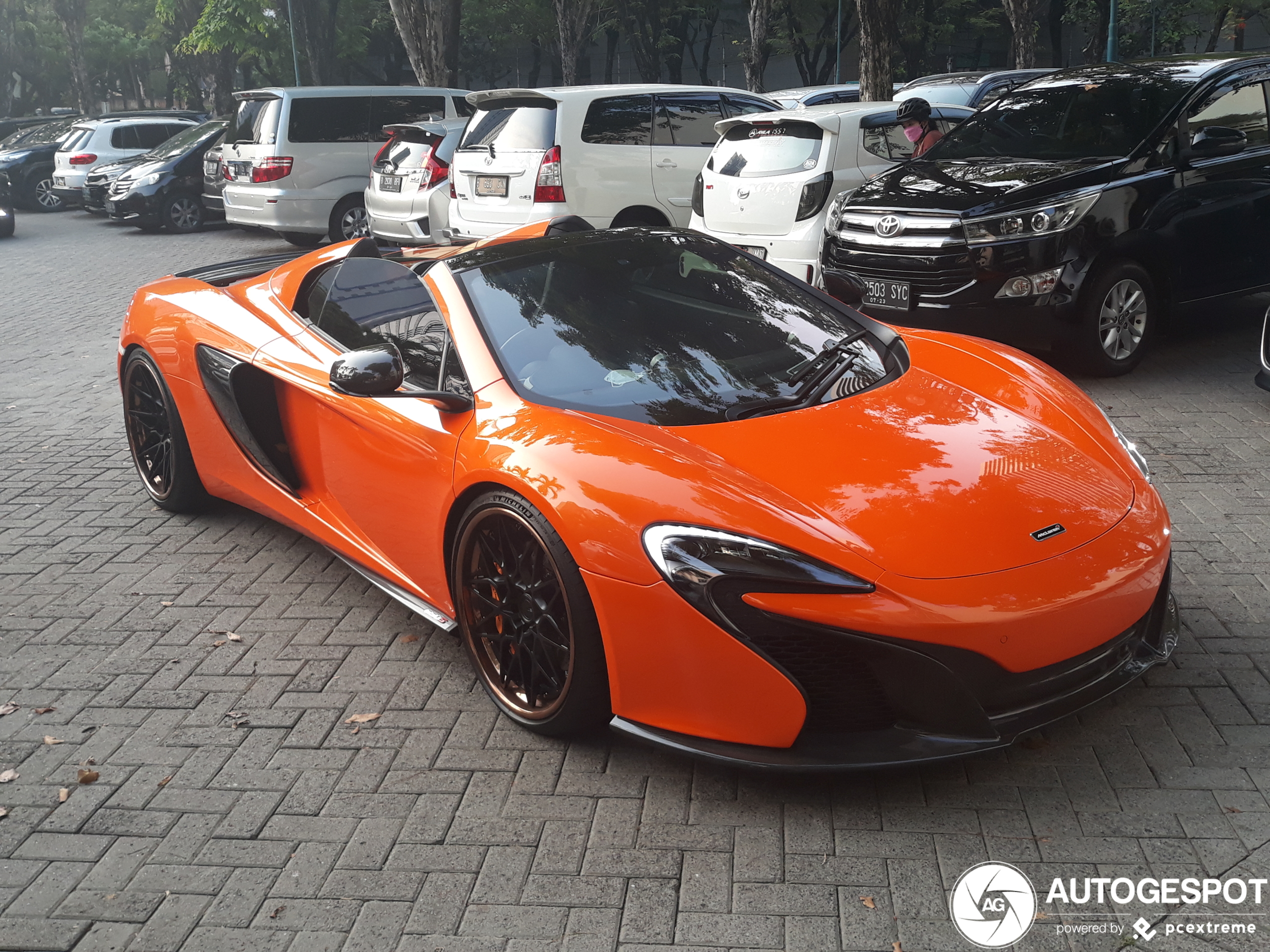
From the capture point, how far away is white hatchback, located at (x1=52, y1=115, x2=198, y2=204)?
21484mm

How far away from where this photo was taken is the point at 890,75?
13328mm

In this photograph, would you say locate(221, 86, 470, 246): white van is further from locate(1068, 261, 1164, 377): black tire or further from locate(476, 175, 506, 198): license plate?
locate(1068, 261, 1164, 377): black tire

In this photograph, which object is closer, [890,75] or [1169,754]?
[1169,754]

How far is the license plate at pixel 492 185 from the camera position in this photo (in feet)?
34.5

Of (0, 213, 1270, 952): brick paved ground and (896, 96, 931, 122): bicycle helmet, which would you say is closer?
(0, 213, 1270, 952): brick paved ground

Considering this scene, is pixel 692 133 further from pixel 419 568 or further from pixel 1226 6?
pixel 1226 6

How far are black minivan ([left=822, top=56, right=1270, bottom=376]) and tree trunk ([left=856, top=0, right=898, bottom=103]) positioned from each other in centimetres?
569

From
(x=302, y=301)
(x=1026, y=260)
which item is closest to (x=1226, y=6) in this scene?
(x=1026, y=260)

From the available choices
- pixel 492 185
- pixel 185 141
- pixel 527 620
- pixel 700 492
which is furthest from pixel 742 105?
pixel 185 141

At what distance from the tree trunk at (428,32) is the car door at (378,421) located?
17152 millimetres

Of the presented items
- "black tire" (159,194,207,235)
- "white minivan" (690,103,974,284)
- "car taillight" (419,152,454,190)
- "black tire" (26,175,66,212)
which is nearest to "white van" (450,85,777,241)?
"car taillight" (419,152,454,190)

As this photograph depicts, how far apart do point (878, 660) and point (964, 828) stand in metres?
0.54

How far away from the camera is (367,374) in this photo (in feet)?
11.7

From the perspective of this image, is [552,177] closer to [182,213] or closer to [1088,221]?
[1088,221]
